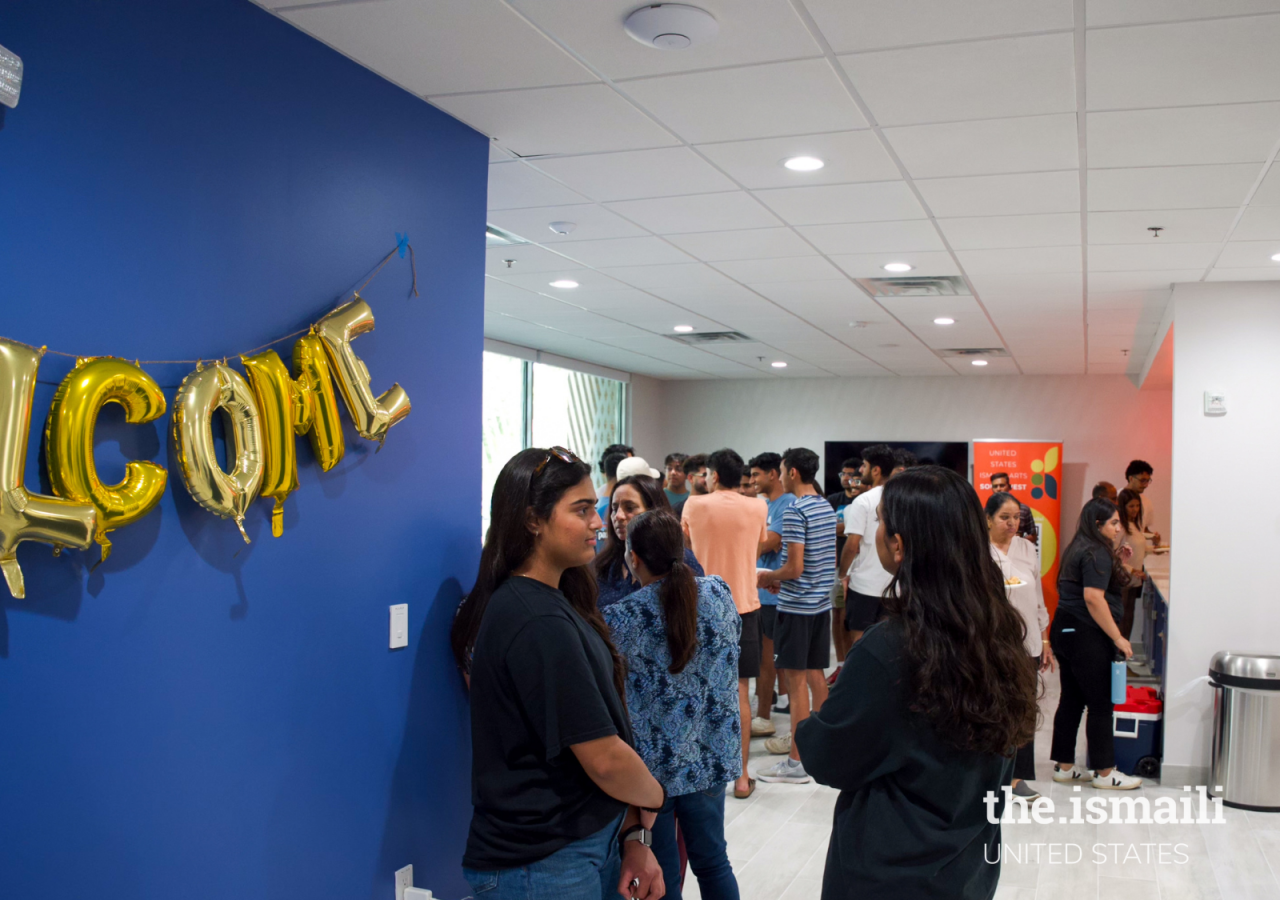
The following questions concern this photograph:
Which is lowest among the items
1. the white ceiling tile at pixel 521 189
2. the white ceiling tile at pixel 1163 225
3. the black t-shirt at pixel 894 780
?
the black t-shirt at pixel 894 780

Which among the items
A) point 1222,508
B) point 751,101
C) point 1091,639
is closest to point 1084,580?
point 1091,639

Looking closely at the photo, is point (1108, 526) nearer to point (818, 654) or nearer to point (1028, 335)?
point (818, 654)

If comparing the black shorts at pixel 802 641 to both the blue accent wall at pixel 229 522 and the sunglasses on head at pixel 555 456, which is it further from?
the sunglasses on head at pixel 555 456

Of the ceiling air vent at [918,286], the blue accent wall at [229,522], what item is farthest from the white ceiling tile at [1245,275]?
the blue accent wall at [229,522]

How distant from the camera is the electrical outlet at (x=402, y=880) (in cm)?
277

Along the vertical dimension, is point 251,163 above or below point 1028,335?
below

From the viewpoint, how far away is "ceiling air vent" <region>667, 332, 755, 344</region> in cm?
812

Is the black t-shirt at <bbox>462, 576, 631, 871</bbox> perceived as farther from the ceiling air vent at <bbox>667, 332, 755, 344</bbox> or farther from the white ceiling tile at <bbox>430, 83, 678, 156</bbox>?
the ceiling air vent at <bbox>667, 332, 755, 344</bbox>

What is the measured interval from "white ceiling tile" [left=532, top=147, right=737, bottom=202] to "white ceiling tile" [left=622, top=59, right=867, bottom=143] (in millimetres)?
238

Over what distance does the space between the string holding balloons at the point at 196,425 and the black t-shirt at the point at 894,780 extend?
4.10 ft

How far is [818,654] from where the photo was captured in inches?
207

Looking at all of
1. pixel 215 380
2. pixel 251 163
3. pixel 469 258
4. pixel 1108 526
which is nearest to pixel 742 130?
pixel 469 258

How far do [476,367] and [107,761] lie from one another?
1.54 m

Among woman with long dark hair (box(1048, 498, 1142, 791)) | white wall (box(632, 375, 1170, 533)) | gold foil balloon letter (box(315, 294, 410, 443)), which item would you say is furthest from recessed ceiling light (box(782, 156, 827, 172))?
white wall (box(632, 375, 1170, 533))
